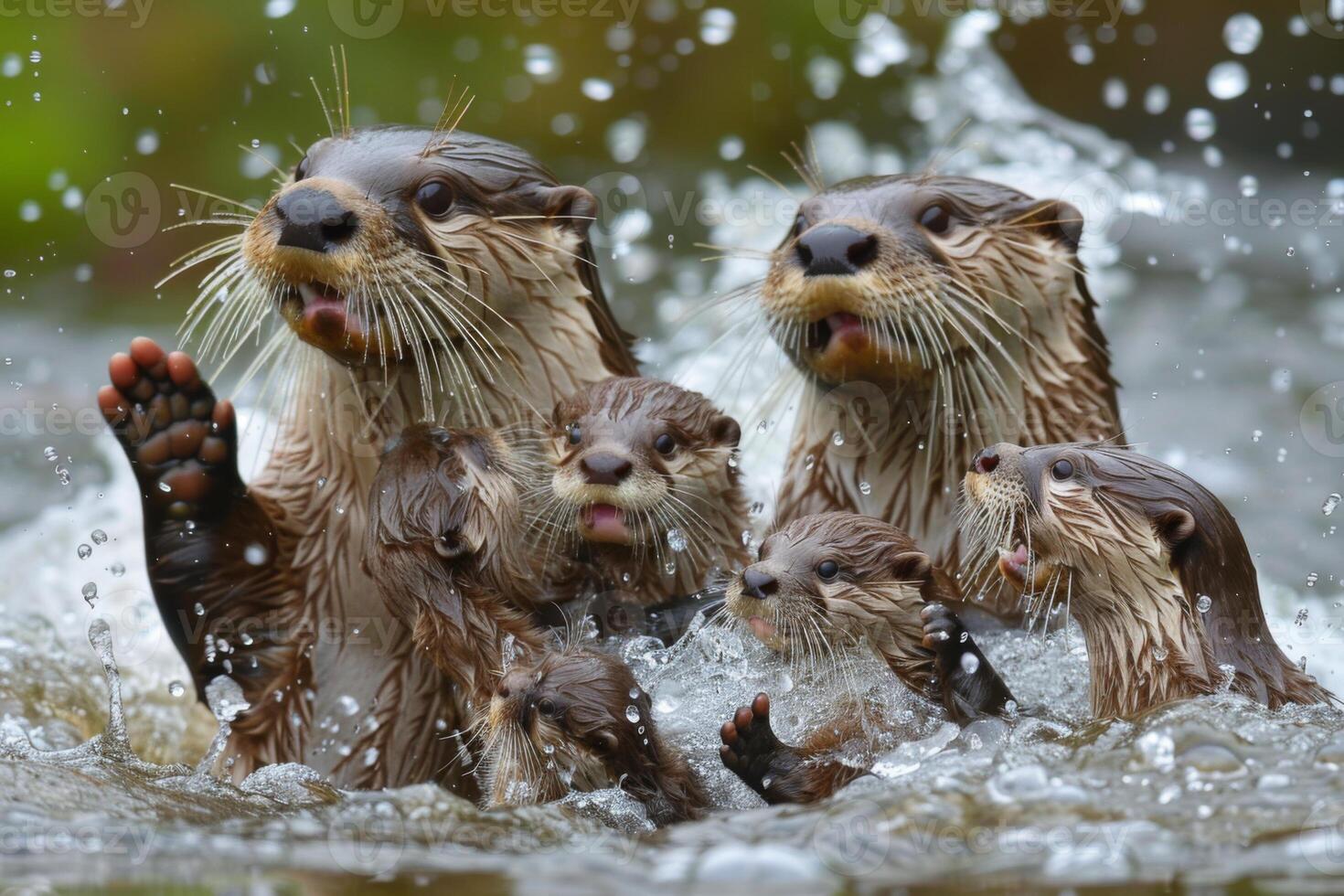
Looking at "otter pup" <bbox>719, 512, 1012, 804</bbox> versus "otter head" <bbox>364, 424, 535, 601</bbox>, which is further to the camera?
"otter head" <bbox>364, 424, 535, 601</bbox>

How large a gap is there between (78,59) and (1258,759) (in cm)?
664

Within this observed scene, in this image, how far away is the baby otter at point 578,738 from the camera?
337cm

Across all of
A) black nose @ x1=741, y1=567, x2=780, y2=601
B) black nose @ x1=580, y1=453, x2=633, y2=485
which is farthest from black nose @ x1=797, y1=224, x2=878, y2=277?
black nose @ x1=741, y1=567, x2=780, y2=601

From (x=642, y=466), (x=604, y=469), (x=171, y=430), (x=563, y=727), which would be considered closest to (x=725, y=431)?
(x=642, y=466)

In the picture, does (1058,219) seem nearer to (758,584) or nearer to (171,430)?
(758,584)

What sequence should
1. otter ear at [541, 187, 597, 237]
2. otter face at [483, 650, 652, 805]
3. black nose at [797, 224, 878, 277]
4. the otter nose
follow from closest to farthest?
otter face at [483, 650, 652, 805], the otter nose, black nose at [797, 224, 878, 277], otter ear at [541, 187, 597, 237]

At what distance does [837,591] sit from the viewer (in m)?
3.62

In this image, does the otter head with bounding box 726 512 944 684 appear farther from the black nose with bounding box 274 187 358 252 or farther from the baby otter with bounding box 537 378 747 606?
the black nose with bounding box 274 187 358 252

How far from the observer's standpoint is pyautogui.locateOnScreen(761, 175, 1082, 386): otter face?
3.93 meters

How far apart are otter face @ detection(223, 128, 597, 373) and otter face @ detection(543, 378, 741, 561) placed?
32 cm

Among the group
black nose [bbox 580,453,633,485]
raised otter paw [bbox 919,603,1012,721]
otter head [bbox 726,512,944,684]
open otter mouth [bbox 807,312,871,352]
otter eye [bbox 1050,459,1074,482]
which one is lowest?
raised otter paw [bbox 919,603,1012,721]

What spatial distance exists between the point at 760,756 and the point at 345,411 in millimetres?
1362

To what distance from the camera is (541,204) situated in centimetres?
409

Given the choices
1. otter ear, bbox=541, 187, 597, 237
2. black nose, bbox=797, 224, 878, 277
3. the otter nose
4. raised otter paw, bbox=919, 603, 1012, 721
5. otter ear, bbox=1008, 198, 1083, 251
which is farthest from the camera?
otter ear, bbox=1008, 198, 1083, 251
